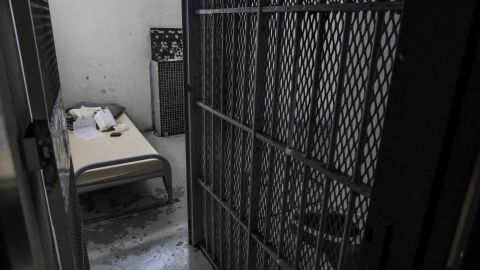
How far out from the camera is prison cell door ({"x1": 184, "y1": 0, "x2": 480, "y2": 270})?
0.88 m

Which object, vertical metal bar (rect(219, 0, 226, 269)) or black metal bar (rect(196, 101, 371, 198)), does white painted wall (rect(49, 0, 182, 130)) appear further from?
black metal bar (rect(196, 101, 371, 198))

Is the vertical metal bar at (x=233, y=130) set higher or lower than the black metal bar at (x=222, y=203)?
higher

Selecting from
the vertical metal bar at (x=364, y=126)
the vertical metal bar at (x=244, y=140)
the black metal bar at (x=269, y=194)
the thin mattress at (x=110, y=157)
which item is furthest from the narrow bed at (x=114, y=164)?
the vertical metal bar at (x=364, y=126)

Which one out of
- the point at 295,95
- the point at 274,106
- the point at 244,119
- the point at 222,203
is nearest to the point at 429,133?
the point at 295,95

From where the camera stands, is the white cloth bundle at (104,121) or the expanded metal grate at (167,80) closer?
the white cloth bundle at (104,121)

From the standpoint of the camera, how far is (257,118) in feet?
4.67

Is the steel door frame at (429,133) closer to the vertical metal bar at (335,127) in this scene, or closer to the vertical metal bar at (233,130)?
the vertical metal bar at (335,127)

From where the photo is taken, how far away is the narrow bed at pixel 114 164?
8.36 ft

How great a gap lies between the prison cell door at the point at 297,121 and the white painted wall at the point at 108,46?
2.66 meters

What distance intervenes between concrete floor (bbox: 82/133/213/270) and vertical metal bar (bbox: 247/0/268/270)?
0.79 meters

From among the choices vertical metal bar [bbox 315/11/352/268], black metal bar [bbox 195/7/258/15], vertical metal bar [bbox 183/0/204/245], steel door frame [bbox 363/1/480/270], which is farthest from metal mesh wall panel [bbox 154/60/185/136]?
steel door frame [bbox 363/1/480/270]

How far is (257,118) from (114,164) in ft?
5.24

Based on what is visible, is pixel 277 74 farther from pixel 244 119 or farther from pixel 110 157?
pixel 110 157

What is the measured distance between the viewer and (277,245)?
1469 mm
